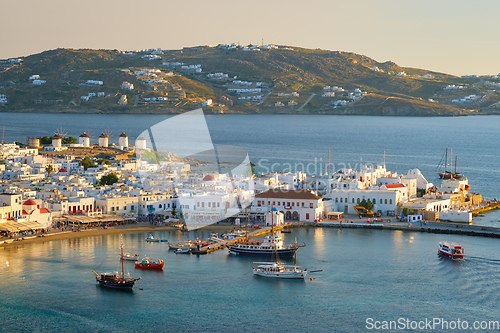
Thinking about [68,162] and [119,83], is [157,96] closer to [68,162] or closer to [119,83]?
[119,83]

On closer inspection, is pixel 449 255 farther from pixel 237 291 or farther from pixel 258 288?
pixel 237 291


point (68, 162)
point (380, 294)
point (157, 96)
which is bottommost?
point (380, 294)

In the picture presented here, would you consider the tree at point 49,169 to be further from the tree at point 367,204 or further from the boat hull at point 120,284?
the boat hull at point 120,284

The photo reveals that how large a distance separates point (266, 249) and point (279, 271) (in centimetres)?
249

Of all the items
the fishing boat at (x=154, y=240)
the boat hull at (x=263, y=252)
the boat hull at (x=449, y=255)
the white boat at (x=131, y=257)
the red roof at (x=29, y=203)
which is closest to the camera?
the white boat at (x=131, y=257)

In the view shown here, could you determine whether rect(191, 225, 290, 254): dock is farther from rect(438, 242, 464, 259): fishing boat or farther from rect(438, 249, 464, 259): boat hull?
rect(438, 242, 464, 259): fishing boat

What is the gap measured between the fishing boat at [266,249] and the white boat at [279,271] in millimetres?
1753

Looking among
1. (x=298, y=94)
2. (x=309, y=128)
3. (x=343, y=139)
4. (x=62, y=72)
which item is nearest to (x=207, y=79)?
(x=298, y=94)

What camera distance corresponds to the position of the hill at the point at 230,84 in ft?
382

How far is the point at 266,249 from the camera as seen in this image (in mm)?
23938

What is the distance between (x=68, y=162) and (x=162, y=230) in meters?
16.1

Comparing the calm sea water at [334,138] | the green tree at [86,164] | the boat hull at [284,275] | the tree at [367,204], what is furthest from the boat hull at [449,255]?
the green tree at [86,164]

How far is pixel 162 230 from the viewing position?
28.2 metres

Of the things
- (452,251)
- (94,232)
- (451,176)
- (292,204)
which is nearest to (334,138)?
(451,176)
